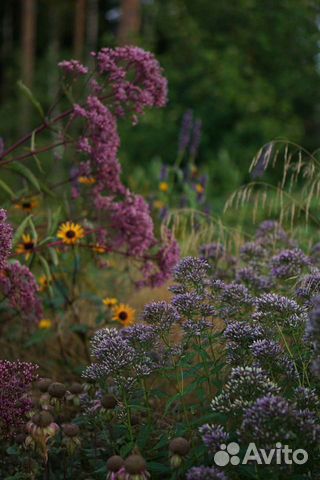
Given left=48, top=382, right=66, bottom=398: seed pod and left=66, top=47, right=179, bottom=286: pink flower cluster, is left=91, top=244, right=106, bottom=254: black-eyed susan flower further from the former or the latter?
left=48, top=382, right=66, bottom=398: seed pod

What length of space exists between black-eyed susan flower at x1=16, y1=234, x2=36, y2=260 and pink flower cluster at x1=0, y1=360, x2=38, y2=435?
3.88 ft

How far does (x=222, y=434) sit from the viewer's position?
2.30 meters

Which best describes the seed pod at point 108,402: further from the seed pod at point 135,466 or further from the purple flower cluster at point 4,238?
the purple flower cluster at point 4,238

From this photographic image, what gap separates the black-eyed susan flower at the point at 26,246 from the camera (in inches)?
158

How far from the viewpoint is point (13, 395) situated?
Answer: 286 cm

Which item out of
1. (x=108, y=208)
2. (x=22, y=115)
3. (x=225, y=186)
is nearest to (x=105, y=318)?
(x=108, y=208)

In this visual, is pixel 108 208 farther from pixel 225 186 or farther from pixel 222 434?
pixel 225 186

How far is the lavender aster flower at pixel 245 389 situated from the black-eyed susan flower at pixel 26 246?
1.89 m

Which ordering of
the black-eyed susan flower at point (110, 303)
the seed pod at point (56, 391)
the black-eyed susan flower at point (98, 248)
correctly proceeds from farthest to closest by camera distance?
the black-eyed susan flower at point (110, 303) < the black-eyed susan flower at point (98, 248) < the seed pod at point (56, 391)

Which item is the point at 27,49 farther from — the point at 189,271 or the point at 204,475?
the point at 204,475

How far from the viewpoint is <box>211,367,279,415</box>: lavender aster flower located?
234 cm

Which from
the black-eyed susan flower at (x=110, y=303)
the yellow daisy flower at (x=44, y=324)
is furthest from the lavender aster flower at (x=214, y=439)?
the yellow daisy flower at (x=44, y=324)

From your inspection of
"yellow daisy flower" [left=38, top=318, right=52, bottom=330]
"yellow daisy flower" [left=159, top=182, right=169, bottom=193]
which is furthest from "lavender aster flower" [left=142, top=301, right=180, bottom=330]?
"yellow daisy flower" [left=159, top=182, right=169, bottom=193]

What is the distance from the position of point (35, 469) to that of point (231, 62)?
43.1 feet
